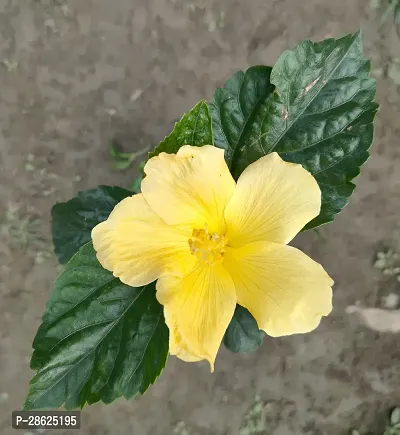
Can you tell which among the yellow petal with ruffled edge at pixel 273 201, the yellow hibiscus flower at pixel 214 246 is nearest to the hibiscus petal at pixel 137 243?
the yellow hibiscus flower at pixel 214 246

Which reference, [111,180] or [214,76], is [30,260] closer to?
[111,180]

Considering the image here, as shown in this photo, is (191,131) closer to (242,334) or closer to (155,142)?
(242,334)

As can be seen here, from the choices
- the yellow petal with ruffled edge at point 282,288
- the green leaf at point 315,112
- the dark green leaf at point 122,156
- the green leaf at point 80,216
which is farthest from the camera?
the dark green leaf at point 122,156

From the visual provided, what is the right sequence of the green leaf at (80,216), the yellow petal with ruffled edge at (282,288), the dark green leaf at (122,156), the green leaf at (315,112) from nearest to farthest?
the yellow petal with ruffled edge at (282,288) < the green leaf at (315,112) < the green leaf at (80,216) < the dark green leaf at (122,156)

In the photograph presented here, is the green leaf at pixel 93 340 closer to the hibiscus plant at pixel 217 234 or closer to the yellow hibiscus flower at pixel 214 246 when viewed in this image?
the hibiscus plant at pixel 217 234

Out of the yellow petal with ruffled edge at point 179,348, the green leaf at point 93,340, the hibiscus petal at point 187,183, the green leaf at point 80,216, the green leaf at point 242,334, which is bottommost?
the green leaf at point 242,334

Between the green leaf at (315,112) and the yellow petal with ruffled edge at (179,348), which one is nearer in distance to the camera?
the yellow petal with ruffled edge at (179,348)

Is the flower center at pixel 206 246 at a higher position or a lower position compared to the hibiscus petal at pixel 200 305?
higher
